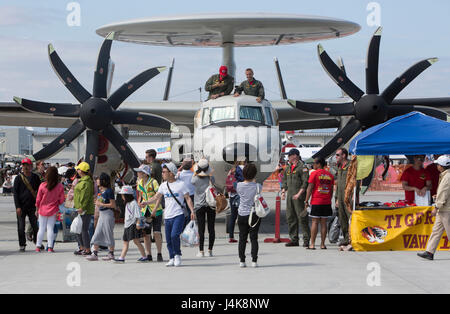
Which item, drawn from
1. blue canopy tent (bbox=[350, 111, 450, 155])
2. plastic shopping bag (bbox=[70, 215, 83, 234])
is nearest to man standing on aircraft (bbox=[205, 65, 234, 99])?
blue canopy tent (bbox=[350, 111, 450, 155])

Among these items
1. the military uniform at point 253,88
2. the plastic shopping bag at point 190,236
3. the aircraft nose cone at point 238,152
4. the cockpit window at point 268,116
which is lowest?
the plastic shopping bag at point 190,236

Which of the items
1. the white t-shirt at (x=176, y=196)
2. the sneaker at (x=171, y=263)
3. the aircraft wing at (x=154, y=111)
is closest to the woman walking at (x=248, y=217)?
the white t-shirt at (x=176, y=196)

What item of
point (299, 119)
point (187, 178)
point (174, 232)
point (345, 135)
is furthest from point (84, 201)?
point (299, 119)

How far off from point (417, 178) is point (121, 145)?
29.0ft

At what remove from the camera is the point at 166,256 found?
39.6 ft

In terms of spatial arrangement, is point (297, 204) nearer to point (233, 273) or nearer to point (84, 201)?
point (233, 273)

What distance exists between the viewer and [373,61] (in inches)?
722

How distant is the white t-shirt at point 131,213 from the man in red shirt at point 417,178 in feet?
18.6

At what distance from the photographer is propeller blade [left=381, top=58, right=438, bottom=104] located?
18.2 metres

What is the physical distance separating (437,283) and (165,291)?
371 centimetres

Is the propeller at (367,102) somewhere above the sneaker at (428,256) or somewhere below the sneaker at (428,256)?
above

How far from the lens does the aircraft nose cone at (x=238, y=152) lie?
1473cm

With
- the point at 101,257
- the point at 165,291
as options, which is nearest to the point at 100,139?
the point at 101,257

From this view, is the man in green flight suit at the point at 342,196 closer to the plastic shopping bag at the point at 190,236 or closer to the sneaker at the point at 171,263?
the plastic shopping bag at the point at 190,236
